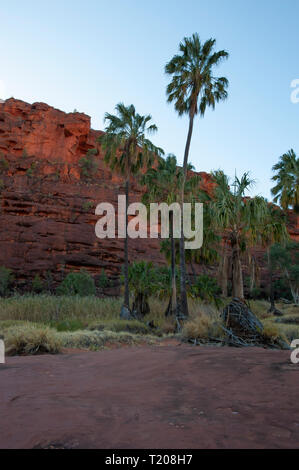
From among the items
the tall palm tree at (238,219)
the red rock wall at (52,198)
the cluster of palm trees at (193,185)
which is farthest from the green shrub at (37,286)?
the tall palm tree at (238,219)

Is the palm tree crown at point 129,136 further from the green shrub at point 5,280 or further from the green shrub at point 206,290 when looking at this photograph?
the green shrub at point 5,280

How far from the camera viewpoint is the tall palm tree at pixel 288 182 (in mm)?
26431

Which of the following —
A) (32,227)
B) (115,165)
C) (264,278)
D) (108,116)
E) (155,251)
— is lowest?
(264,278)

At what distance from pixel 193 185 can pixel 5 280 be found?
2727 centimetres

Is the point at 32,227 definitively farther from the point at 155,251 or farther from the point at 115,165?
the point at 115,165

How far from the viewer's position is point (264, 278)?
161 ft

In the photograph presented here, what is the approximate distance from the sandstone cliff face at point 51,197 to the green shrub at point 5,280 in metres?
2.02

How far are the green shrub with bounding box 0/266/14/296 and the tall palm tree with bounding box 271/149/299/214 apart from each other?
2980 centimetres

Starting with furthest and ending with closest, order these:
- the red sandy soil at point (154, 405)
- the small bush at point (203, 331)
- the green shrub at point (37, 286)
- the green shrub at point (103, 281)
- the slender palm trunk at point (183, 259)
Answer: the green shrub at point (103, 281) < the green shrub at point (37, 286) < the slender palm trunk at point (183, 259) < the small bush at point (203, 331) < the red sandy soil at point (154, 405)

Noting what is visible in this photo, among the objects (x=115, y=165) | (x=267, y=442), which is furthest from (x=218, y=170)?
(x=267, y=442)

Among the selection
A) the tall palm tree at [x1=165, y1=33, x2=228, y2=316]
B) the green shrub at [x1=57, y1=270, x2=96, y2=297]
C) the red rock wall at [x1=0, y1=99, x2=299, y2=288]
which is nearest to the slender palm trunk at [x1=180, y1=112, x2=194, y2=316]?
the tall palm tree at [x1=165, y1=33, x2=228, y2=316]

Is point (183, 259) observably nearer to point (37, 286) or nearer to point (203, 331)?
point (203, 331)

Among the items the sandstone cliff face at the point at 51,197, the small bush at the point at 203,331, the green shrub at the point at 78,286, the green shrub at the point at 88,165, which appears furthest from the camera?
the green shrub at the point at 88,165
